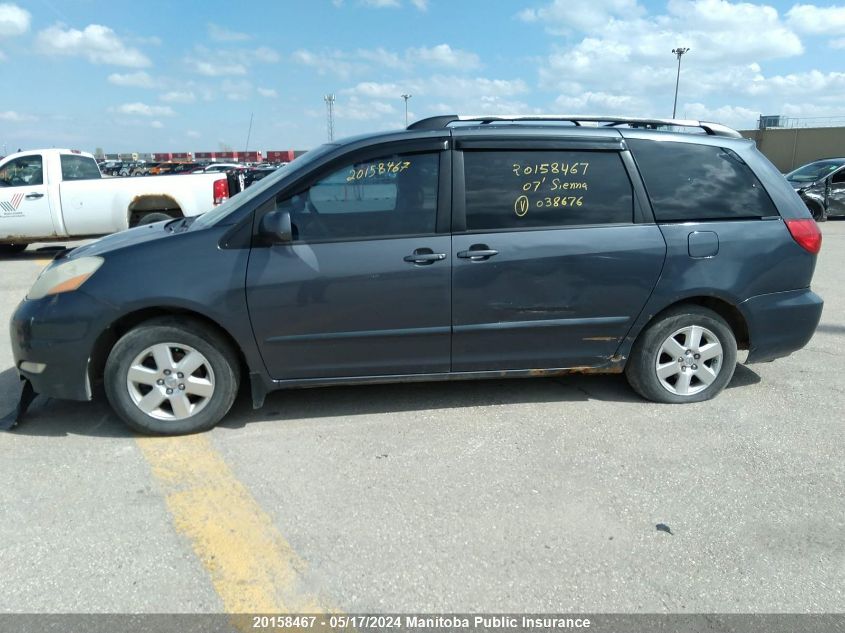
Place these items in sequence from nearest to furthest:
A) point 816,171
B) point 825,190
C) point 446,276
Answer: point 446,276 < point 825,190 < point 816,171

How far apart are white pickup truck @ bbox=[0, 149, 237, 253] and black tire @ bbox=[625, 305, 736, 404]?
7711 millimetres

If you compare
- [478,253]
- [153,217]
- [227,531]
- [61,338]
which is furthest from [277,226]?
[153,217]

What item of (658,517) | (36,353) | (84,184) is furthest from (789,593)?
(84,184)

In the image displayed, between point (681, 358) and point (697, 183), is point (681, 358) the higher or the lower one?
the lower one

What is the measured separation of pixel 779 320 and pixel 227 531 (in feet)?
11.8

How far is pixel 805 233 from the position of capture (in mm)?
3818

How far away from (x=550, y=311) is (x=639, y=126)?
1520 millimetres

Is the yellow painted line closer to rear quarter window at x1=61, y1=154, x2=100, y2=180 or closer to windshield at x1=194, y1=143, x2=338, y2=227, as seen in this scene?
windshield at x1=194, y1=143, x2=338, y2=227

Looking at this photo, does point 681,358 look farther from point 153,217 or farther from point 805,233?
point 153,217

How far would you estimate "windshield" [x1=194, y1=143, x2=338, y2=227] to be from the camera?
3436 millimetres

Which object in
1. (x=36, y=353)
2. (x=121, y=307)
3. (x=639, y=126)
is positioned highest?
(x=639, y=126)

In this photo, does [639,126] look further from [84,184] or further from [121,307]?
[84,184]

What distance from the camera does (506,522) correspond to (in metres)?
2.65

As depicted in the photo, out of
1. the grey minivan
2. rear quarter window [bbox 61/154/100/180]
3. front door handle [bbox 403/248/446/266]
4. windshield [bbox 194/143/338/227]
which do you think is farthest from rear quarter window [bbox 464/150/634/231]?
rear quarter window [bbox 61/154/100/180]
